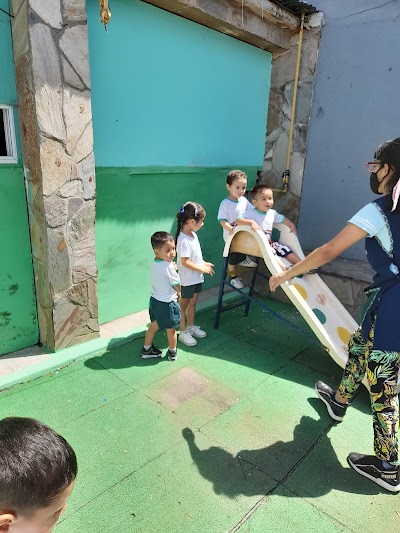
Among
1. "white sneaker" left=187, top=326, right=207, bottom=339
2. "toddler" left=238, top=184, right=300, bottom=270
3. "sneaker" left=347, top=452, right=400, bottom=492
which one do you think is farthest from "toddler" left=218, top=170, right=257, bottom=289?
"sneaker" left=347, top=452, right=400, bottom=492

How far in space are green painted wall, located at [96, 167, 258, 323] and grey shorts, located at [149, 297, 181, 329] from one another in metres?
0.93

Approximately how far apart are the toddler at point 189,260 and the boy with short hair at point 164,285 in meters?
0.27

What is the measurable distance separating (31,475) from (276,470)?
1959mm

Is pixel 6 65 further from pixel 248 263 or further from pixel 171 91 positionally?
pixel 248 263

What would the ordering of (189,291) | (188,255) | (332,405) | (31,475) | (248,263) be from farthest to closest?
(248,263)
(189,291)
(188,255)
(332,405)
(31,475)

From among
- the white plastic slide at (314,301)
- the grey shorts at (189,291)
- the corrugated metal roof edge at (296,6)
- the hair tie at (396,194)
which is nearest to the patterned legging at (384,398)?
the hair tie at (396,194)

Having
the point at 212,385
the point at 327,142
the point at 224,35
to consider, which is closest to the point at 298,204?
the point at 327,142

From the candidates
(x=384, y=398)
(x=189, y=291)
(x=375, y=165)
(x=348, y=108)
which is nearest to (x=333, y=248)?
(x=375, y=165)

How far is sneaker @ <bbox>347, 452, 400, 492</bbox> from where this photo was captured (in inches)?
90.1

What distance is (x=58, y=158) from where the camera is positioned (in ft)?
10.1

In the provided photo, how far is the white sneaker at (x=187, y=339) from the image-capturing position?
388 centimetres

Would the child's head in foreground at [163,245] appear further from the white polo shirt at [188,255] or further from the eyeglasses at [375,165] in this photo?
the eyeglasses at [375,165]

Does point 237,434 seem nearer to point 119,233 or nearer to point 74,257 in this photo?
point 74,257

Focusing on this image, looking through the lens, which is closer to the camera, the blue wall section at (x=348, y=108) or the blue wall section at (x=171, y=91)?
the blue wall section at (x=171, y=91)
